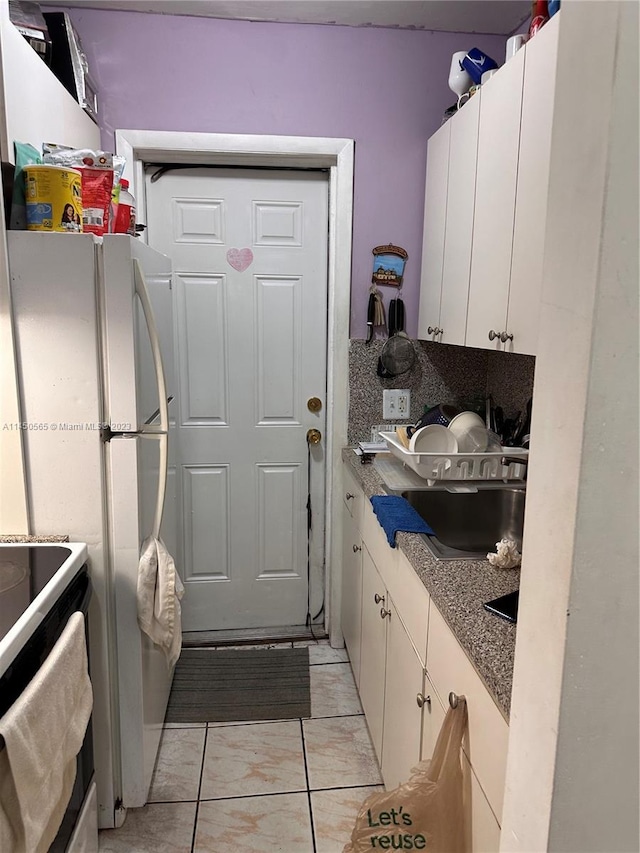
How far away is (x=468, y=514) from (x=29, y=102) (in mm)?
1838

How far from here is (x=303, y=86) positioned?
2467 mm

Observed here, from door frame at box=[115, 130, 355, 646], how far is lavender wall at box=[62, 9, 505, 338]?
0.04m

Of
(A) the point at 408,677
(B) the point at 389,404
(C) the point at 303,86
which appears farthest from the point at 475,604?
(C) the point at 303,86

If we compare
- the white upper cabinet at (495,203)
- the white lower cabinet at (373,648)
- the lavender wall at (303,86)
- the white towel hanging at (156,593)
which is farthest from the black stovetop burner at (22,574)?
the lavender wall at (303,86)

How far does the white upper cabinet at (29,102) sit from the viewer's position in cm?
158

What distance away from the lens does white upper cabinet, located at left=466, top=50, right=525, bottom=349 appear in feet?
5.45

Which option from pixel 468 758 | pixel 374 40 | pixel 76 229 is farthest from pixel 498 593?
pixel 374 40

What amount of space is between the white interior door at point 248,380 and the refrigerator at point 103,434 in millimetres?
825

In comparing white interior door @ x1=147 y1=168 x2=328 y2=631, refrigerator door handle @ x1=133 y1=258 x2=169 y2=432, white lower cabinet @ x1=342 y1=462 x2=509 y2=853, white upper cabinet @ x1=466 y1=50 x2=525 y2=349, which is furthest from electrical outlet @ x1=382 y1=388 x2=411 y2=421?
refrigerator door handle @ x1=133 y1=258 x2=169 y2=432

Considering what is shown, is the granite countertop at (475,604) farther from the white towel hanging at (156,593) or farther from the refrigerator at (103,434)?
the refrigerator at (103,434)

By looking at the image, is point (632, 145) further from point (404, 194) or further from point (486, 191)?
point (404, 194)

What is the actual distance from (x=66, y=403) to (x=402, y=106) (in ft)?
6.07

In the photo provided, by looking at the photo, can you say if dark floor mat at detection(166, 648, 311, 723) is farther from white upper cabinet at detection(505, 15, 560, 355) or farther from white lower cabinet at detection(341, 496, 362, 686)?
white upper cabinet at detection(505, 15, 560, 355)

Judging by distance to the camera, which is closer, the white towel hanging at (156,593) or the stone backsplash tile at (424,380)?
the white towel hanging at (156,593)
